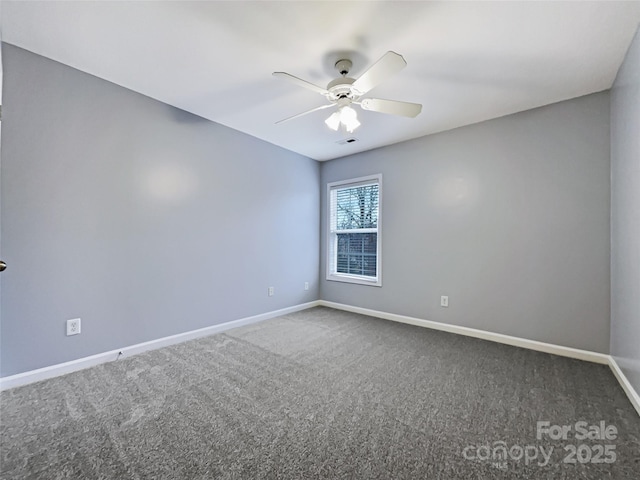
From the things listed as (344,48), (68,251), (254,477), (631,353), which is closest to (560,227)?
(631,353)

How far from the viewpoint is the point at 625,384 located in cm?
196

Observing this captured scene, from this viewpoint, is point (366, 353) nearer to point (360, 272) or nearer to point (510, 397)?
point (510, 397)

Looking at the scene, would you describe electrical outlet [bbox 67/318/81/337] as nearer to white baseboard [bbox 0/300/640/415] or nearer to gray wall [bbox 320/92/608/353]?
white baseboard [bbox 0/300/640/415]

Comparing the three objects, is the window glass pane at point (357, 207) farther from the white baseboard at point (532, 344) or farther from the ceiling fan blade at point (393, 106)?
the ceiling fan blade at point (393, 106)

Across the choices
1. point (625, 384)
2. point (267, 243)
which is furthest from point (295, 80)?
point (625, 384)

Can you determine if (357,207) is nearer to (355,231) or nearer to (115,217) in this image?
(355,231)

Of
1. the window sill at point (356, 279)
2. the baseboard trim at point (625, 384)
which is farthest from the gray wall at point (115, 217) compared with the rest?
the baseboard trim at point (625, 384)

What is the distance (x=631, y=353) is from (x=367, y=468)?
78.0 inches

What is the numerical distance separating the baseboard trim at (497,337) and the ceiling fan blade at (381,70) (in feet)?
9.06

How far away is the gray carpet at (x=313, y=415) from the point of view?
131 cm

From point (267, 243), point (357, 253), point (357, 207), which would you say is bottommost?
point (357, 253)

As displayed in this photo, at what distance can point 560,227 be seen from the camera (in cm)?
264

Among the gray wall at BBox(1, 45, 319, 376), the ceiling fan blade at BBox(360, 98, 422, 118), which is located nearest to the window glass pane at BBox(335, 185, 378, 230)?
the gray wall at BBox(1, 45, 319, 376)

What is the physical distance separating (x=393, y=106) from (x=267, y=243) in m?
2.37
